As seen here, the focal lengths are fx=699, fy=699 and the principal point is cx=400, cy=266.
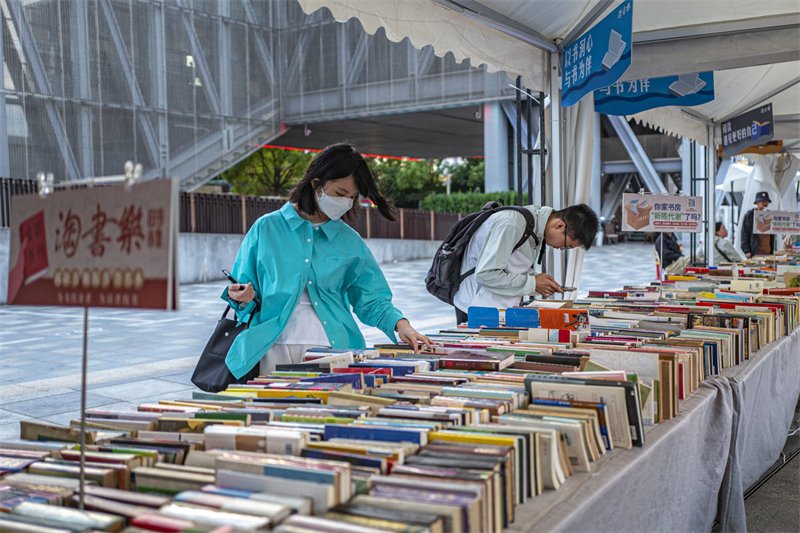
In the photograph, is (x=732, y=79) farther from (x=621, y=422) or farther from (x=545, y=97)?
(x=621, y=422)

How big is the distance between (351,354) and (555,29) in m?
3.45

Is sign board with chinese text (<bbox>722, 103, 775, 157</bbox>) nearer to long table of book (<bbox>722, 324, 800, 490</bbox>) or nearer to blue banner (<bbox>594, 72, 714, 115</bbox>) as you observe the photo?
blue banner (<bbox>594, 72, 714, 115</bbox>)

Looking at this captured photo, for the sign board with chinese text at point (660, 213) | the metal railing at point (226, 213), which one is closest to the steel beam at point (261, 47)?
the metal railing at point (226, 213)

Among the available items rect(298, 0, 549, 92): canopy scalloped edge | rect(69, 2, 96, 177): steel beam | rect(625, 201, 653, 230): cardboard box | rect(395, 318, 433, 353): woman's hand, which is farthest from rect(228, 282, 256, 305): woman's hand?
rect(69, 2, 96, 177): steel beam

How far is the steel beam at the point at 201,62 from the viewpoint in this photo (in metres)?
21.8

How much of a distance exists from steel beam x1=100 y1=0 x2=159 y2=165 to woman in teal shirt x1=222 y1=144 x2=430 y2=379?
19.7 meters

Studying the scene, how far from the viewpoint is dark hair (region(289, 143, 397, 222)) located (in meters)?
2.93

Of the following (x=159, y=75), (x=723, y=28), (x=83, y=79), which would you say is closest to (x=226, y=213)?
(x=159, y=75)

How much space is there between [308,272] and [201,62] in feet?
70.1

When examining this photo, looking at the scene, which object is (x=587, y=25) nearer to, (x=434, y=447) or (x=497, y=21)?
(x=497, y=21)

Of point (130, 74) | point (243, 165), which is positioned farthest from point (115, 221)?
point (243, 165)

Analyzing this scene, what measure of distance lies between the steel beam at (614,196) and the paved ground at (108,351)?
21366 mm

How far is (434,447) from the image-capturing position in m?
1.62

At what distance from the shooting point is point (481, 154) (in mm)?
35594
